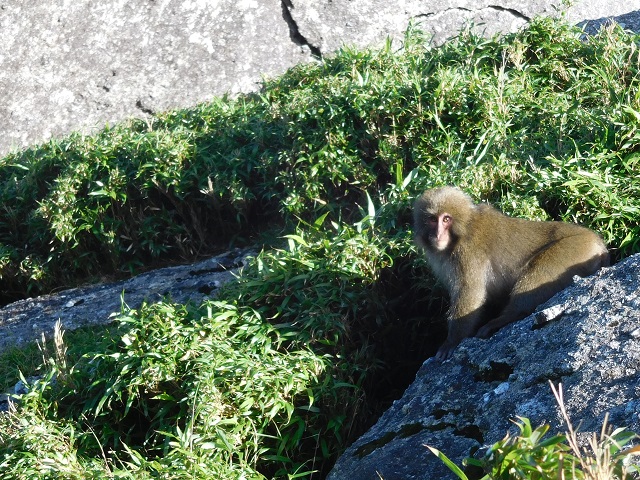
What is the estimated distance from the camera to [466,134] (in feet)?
21.7

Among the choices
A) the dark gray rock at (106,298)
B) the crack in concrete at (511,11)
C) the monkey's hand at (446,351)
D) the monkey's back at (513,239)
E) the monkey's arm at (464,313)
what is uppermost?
the crack in concrete at (511,11)

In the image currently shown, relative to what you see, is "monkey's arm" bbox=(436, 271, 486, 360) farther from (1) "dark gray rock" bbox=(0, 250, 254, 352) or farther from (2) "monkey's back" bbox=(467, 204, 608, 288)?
(1) "dark gray rock" bbox=(0, 250, 254, 352)

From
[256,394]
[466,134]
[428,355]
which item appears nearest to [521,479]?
[256,394]

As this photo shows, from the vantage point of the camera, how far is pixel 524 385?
13.5 ft

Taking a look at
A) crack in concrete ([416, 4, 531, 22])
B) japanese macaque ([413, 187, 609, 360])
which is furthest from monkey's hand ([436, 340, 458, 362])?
crack in concrete ([416, 4, 531, 22])

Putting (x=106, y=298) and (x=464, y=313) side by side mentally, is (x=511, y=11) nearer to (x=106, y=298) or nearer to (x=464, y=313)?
(x=106, y=298)

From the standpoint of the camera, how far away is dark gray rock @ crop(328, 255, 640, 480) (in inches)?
150

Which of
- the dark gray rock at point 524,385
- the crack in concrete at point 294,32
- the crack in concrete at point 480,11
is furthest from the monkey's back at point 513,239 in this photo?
the crack in concrete at point 480,11

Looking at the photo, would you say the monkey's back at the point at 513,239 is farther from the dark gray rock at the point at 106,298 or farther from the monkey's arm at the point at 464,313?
the dark gray rock at the point at 106,298

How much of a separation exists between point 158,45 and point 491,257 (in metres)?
5.52

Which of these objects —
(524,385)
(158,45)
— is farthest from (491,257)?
(158,45)

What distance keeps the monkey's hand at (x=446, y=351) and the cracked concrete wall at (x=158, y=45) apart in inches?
200

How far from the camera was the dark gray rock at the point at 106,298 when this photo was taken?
22.0 ft

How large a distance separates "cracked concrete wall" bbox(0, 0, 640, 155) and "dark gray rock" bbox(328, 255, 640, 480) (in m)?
5.48
